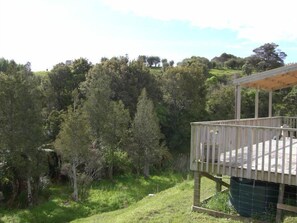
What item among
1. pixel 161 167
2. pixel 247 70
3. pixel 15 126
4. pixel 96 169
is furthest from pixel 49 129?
pixel 247 70

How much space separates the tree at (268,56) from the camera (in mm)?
36531

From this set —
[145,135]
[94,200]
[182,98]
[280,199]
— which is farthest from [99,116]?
[280,199]

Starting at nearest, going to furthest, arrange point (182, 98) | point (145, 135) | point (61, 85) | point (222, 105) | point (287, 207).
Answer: point (287, 207) → point (145, 135) → point (61, 85) → point (222, 105) → point (182, 98)

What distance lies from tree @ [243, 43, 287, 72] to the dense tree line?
0.10 metres

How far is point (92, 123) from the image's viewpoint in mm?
20891

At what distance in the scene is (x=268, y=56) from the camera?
3722 cm

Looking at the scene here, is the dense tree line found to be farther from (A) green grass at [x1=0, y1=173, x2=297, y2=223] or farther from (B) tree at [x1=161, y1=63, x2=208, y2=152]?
(A) green grass at [x1=0, y1=173, x2=297, y2=223]

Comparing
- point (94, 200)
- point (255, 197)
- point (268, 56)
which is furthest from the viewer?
point (268, 56)

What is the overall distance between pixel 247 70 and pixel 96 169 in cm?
2182

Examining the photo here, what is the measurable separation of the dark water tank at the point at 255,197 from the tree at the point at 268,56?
104 ft

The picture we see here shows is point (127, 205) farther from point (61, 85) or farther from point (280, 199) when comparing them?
point (61, 85)

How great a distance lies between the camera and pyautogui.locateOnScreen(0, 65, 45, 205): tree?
15891mm

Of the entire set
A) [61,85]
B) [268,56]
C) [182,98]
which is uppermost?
[268,56]

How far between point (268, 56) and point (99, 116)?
23.8m
